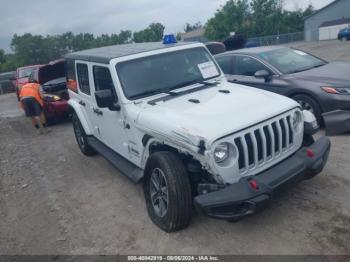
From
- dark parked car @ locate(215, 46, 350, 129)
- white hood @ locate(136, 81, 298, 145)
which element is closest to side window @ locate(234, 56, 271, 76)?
dark parked car @ locate(215, 46, 350, 129)

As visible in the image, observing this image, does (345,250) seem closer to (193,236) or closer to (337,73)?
(193,236)

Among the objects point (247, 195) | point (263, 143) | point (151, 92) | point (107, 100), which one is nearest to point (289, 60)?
point (151, 92)

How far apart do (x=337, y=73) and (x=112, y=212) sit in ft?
15.5

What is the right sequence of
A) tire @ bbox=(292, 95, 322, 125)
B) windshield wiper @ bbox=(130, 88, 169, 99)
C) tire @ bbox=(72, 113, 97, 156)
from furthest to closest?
tire @ bbox=(72, 113, 97, 156)
tire @ bbox=(292, 95, 322, 125)
windshield wiper @ bbox=(130, 88, 169, 99)

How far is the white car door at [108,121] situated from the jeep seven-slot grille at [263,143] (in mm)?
1810

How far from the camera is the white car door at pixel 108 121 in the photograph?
474 centimetres

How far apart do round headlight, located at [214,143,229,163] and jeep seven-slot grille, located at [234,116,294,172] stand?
119 millimetres

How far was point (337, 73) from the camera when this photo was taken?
253 inches

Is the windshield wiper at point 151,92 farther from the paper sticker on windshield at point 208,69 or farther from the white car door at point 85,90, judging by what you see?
the white car door at point 85,90

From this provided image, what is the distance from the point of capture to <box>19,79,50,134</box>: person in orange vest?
952cm

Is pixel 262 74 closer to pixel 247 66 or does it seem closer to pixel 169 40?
pixel 247 66

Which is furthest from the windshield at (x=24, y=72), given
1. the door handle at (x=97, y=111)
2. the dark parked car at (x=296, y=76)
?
the door handle at (x=97, y=111)

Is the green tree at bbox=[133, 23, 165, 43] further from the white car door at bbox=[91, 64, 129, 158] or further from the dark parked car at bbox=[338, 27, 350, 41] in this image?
the white car door at bbox=[91, 64, 129, 158]

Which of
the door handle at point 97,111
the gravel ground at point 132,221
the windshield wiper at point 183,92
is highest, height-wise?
the windshield wiper at point 183,92
